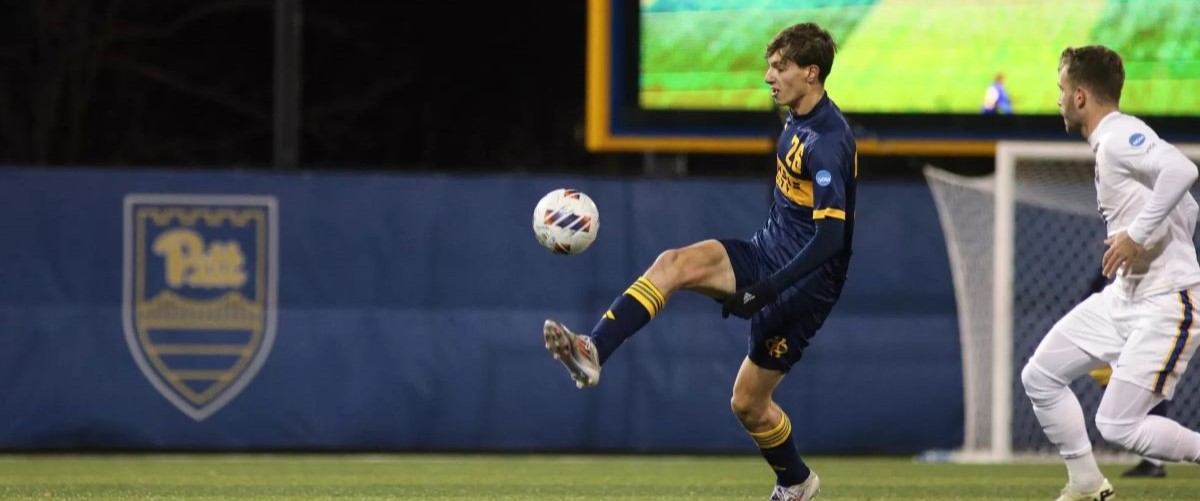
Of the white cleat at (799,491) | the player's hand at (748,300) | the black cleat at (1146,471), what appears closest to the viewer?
the player's hand at (748,300)

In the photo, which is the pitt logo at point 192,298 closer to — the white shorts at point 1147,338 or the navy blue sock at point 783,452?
the navy blue sock at point 783,452

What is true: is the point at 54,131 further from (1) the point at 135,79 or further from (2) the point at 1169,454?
(2) the point at 1169,454

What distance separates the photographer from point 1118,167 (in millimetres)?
7102

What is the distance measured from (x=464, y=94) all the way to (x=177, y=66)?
3.48 m

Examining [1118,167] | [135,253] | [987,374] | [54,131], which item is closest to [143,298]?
[135,253]

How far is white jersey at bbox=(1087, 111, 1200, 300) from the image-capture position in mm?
7043

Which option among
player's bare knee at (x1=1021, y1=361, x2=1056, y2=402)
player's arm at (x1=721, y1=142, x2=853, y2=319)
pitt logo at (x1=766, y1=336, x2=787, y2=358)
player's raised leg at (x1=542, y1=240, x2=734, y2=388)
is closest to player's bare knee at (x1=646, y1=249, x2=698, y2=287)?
player's raised leg at (x1=542, y1=240, x2=734, y2=388)

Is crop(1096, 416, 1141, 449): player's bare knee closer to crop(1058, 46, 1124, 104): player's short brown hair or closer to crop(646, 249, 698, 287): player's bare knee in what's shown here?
→ crop(1058, 46, 1124, 104): player's short brown hair

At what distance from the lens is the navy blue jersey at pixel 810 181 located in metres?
6.89

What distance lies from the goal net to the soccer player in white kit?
15.2 feet

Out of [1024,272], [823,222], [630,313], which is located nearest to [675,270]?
[630,313]

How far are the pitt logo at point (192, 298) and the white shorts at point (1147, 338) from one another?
6179 millimetres

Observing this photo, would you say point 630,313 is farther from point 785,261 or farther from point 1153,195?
point 1153,195

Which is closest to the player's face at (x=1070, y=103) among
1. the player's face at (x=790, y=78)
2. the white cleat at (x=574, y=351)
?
the player's face at (x=790, y=78)
